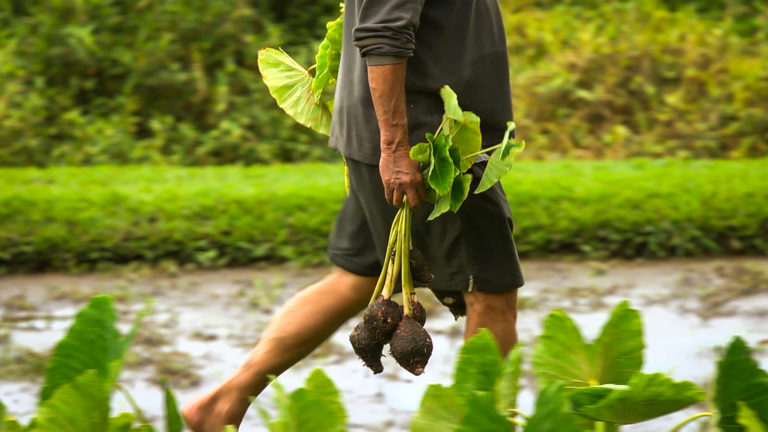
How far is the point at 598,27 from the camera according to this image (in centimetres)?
844

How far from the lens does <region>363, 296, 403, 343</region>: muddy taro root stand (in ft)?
8.11

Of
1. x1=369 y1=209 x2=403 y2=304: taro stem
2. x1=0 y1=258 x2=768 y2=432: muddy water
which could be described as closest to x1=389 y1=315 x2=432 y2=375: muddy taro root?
x1=369 y1=209 x2=403 y2=304: taro stem

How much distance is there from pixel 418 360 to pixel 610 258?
3.27m

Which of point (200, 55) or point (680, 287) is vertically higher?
point (200, 55)

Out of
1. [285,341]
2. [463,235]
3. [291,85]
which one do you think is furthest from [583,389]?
[291,85]

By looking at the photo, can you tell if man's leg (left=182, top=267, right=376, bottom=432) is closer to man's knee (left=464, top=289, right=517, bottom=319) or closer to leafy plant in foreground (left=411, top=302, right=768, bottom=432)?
man's knee (left=464, top=289, right=517, bottom=319)

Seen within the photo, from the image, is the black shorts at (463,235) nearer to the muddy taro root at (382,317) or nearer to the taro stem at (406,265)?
the taro stem at (406,265)

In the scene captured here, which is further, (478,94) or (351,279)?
(351,279)

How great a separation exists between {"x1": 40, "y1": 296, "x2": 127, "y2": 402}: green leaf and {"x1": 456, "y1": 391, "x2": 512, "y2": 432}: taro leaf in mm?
606

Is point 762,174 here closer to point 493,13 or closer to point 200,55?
point 493,13

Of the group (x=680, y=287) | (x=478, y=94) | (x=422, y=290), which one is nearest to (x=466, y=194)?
(x=478, y=94)

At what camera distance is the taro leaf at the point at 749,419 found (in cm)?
150

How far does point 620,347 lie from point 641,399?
17 centimetres

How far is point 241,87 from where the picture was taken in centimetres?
773
